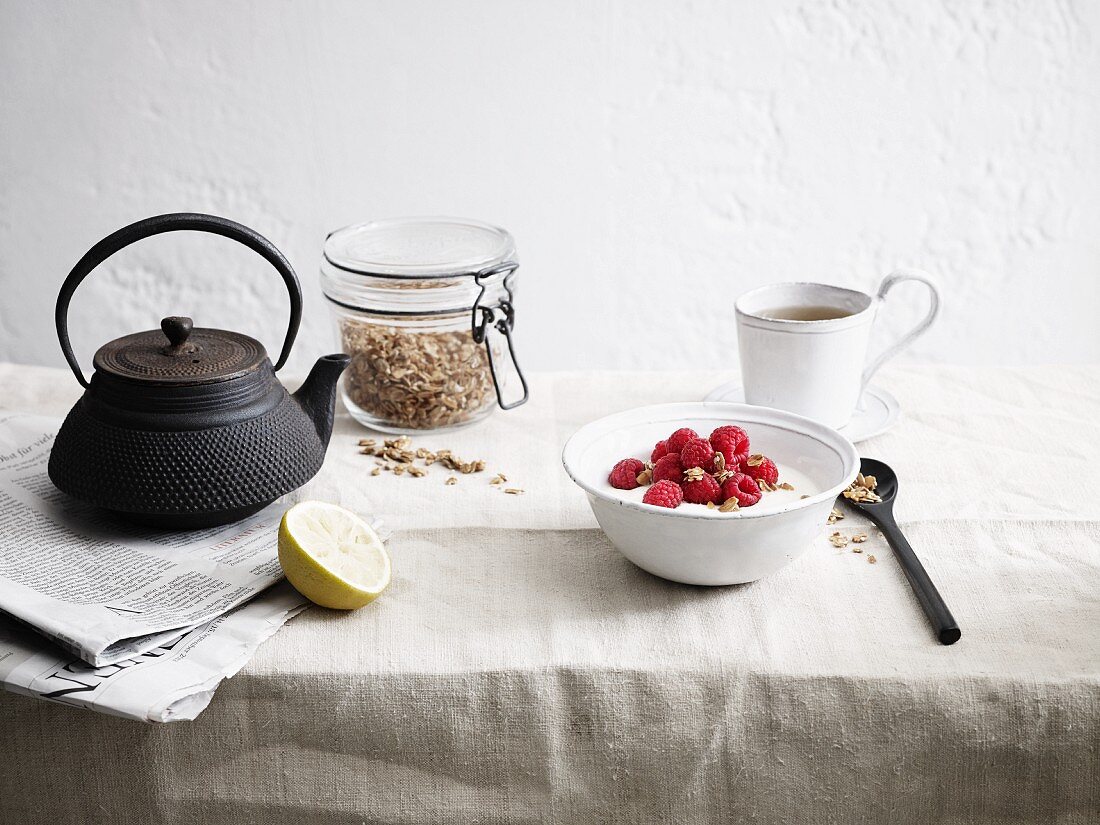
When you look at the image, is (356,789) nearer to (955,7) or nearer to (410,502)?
(410,502)

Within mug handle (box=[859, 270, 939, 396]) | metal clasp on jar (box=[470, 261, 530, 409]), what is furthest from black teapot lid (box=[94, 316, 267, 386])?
mug handle (box=[859, 270, 939, 396])

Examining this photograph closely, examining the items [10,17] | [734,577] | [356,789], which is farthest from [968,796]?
[10,17]

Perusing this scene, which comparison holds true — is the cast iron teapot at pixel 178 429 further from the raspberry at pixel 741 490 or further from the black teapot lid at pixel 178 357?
the raspberry at pixel 741 490

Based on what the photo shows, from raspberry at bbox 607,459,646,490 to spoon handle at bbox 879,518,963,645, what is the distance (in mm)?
231

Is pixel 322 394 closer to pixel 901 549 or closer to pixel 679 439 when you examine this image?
pixel 679 439

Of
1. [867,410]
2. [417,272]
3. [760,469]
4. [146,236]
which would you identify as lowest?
[867,410]

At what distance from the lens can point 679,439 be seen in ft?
2.86

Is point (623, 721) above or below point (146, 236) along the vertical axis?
below

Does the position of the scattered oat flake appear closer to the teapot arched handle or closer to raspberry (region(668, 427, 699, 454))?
raspberry (region(668, 427, 699, 454))

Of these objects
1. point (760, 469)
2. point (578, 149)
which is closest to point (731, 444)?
point (760, 469)

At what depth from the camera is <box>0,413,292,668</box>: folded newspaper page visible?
0.74 meters

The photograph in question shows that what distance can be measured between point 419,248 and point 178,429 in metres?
0.42

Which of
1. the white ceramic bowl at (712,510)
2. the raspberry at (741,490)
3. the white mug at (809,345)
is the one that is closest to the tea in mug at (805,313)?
the white mug at (809,345)

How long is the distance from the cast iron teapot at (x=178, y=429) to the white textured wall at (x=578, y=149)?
1.12 metres
